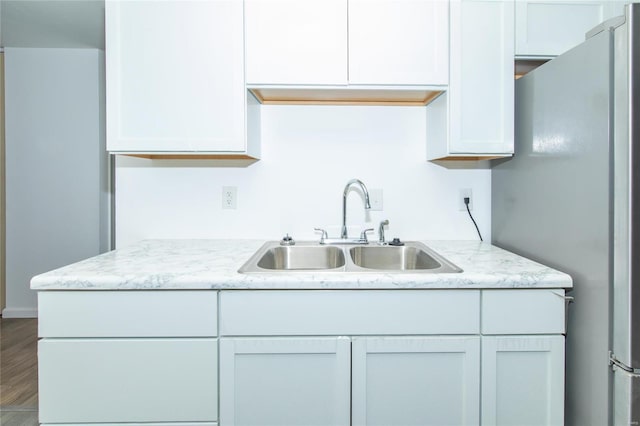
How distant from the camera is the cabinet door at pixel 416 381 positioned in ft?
4.22

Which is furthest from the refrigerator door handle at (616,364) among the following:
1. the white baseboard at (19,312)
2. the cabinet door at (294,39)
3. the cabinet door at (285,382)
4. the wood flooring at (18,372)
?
the white baseboard at (19,312)

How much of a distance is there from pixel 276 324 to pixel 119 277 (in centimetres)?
53

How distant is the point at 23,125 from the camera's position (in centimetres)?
322

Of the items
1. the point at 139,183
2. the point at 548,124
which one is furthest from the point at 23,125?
the point at 548,124

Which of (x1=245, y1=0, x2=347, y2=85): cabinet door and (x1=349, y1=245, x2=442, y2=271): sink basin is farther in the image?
(x1=349, y1=245, x2=442, y2=271): sink basin

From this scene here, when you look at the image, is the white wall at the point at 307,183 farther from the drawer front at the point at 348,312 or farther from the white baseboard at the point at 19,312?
the white baseboard at the point at 19,312

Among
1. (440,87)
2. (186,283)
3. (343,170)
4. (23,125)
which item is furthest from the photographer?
(23,125)

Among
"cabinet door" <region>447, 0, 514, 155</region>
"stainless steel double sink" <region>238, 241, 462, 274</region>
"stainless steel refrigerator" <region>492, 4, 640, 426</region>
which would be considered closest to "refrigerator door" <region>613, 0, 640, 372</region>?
"stainless steel refrigerator" <region>492, 4, 640, 426</region>

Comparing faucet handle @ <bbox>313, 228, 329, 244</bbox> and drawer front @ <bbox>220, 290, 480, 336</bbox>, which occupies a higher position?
faucet handle @ <bbox>313, 228, 329, 244</bbox>

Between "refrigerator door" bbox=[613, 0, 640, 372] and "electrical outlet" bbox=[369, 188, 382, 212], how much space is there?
1025 mm

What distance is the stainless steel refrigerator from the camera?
3.53 ft

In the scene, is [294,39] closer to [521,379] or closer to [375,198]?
[375,198]

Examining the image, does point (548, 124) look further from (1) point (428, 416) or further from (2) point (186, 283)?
(2) point (186, 283)

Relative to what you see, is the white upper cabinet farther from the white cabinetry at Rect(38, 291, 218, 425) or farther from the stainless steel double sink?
the white cabinetry at Rect(38, 291, 218, 425)
